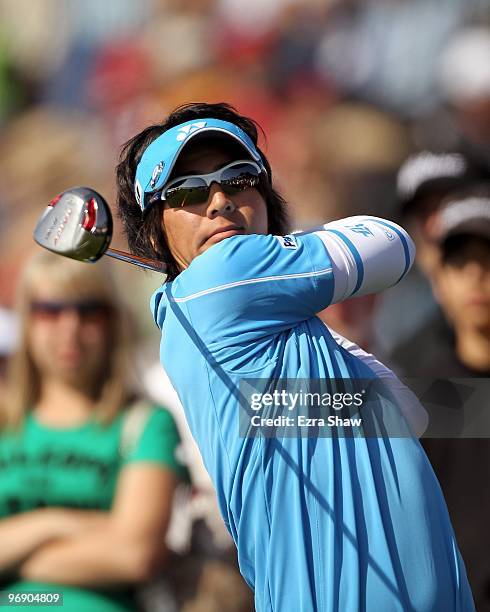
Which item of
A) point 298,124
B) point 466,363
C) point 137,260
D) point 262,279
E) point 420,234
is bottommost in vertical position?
point 262,279

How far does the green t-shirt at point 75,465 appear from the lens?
9.75 feet

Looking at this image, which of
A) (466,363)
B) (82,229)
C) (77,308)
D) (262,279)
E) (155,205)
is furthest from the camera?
(77,308)

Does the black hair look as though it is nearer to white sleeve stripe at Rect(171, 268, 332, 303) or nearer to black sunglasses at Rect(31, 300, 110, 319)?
white sleeve stripe at Rect(171, 268, 332, 303)

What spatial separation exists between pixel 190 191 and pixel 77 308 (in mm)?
1515

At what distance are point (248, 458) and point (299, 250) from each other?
35 centimetres

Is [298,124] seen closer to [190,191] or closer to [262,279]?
[190,191]

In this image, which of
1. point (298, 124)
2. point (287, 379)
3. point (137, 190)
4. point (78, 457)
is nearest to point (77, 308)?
point (78, 457)

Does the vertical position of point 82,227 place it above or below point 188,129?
below

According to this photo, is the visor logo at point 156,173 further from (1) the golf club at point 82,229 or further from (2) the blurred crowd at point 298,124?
(2) the blurred crowd at point 298,124

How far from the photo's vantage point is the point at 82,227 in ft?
5.71

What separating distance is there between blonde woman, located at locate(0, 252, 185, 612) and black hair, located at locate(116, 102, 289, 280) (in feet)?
3.53

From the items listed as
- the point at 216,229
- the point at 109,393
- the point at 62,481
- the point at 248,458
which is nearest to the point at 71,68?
the point at 109,393

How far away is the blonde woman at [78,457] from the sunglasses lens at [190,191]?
139 cm

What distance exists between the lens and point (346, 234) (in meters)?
1.70
